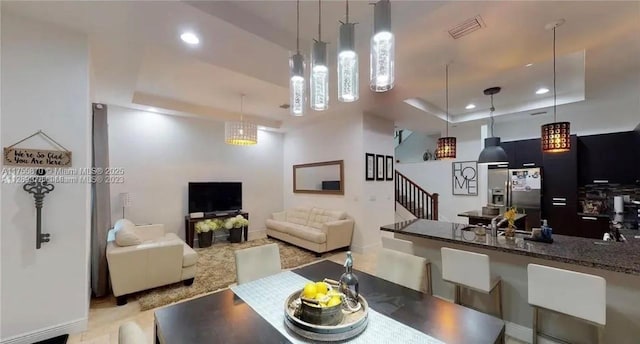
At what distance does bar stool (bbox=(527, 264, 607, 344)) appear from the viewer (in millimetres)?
1602

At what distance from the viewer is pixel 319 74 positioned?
165 cm

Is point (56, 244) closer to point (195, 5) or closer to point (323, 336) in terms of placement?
point (195, 5)

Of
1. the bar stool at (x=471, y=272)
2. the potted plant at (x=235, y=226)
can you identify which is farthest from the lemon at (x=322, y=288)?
the potted plant at (x=235, y=226)

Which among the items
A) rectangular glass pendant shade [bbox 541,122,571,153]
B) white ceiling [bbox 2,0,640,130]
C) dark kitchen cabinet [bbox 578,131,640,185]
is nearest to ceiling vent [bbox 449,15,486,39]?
white ceiling [bbox 2,0,640,130]

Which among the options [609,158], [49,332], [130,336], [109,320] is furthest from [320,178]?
[609,158]

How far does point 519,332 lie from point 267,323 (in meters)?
2.29

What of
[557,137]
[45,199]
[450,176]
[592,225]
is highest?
[557,137]

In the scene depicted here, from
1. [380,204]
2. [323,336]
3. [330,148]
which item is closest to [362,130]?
[330,148]

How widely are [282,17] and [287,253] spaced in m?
3.99

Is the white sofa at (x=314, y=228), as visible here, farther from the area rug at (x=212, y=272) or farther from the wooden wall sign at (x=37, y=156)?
the wooden wall sign at (x=37, y=156)

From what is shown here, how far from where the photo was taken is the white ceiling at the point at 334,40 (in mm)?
2057

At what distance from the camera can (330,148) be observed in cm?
590

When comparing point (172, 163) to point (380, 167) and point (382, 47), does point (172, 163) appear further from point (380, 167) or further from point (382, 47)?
point (382, 47)

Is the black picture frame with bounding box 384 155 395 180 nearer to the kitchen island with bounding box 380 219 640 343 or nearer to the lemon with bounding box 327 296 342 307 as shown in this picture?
the kitchen island with bounding box 380 219 640 343
